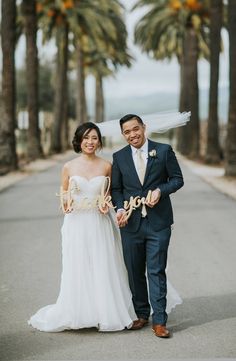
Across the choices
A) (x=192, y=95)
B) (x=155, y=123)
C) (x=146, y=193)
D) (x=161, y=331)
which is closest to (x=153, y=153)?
(x=146, y=193)

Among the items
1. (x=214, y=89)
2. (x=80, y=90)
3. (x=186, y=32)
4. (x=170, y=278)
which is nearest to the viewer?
(x=170, y=278)

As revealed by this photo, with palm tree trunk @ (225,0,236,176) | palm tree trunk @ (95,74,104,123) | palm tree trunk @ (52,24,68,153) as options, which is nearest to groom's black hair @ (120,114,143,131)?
palm tree trunk @ (225,0,236,176)

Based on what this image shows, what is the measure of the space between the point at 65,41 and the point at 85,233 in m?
41.3

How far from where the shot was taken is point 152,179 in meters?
5.79

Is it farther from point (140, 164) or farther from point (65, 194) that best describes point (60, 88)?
point (140, 164)

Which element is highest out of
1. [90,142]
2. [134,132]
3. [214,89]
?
[134,132]

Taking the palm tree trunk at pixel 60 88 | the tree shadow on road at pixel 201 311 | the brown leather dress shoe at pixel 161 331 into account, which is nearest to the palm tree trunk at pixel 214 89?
the palm tree trunk at pixel 60 88

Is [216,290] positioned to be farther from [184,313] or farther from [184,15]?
[184,15]

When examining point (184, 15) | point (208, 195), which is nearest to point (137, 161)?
point (208, 195)

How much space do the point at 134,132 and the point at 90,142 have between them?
17.0 inches

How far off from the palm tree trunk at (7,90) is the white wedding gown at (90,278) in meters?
19.8

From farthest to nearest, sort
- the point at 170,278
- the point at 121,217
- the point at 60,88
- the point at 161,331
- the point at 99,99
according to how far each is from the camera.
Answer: the point at 99,99 < the point at 60,88 < the point at 170,278 < the point at 121,217 < the point at 161,331

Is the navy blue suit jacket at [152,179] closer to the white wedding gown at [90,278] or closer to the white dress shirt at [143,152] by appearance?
the white dress shirt at [143,152]

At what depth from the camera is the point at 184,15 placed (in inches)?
1735
